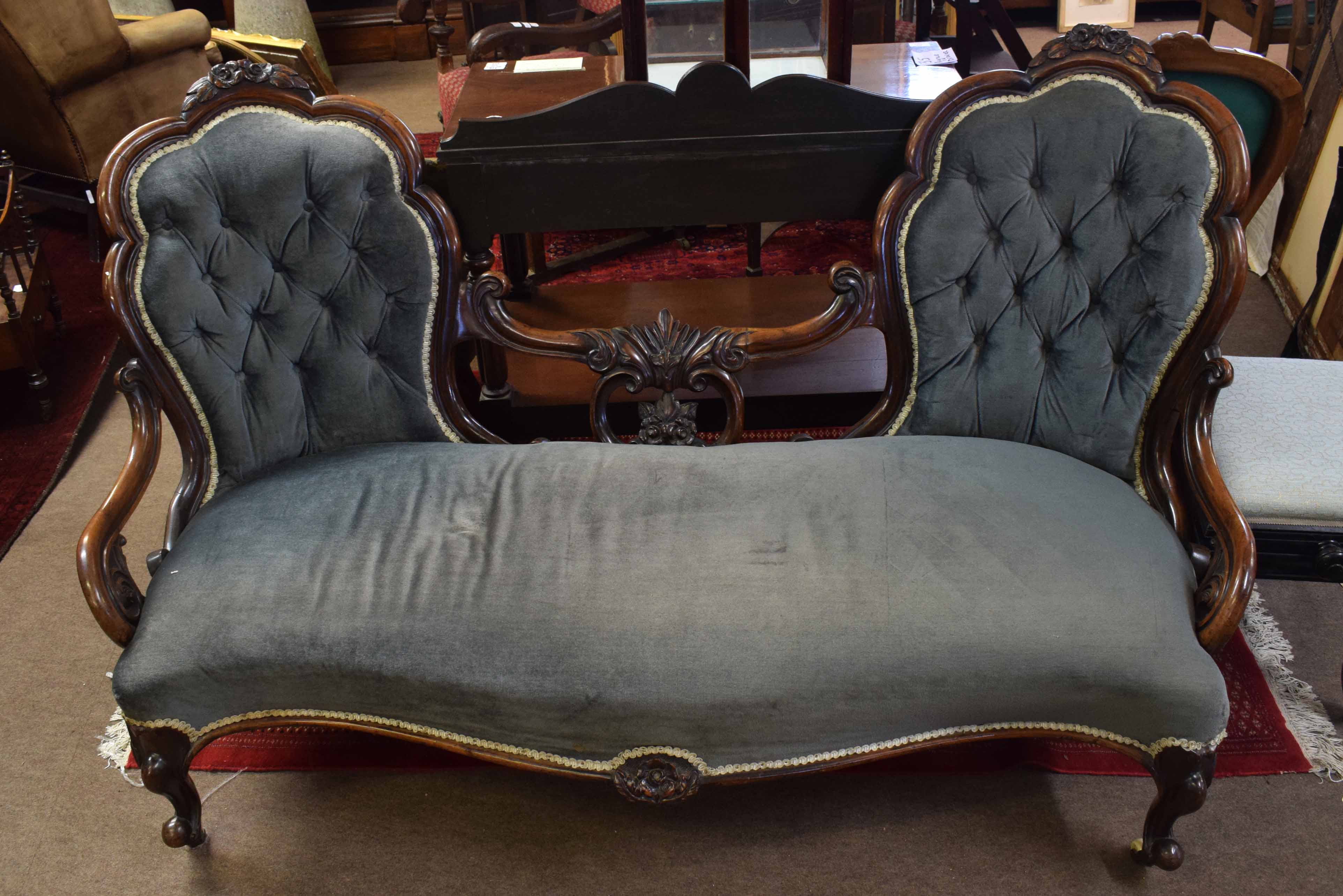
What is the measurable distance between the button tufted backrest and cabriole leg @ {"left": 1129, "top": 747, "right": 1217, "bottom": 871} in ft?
3.90

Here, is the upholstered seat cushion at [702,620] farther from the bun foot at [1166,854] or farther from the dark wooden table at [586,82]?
the dark wooden table at [586,82]

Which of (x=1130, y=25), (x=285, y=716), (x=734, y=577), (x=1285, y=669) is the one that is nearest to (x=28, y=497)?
(x=285, y=716)

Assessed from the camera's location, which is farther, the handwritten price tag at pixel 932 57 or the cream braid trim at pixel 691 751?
the handwritten price tag at pixel 932 57

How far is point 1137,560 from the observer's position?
1.35 meters

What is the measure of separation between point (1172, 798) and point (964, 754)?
33 cm

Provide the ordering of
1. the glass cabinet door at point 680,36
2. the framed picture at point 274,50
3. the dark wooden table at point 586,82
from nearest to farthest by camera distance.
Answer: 1. the glass cabinet door at point 680,36
2. the dark wooden table at point 586,82
3. the framed picture at point 274,50

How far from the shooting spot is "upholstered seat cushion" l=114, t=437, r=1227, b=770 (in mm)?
1276

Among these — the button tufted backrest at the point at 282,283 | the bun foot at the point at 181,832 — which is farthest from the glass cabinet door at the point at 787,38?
the bun foot at the point at 181,832

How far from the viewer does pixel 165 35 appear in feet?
11.1

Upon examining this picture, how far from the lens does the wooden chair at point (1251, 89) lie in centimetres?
172

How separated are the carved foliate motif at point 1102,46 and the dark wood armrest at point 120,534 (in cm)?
141

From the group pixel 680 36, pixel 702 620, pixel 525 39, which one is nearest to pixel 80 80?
pixel 525 39

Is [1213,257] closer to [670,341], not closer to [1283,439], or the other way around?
[1283,439]

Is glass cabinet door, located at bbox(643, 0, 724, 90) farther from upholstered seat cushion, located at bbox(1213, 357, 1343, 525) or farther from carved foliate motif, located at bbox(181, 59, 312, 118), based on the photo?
upholstered seat cushion, located at bbox(1213, 357, 1343, 525)
